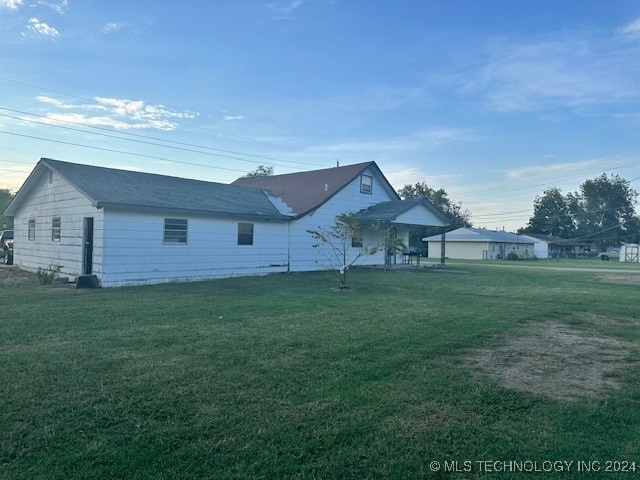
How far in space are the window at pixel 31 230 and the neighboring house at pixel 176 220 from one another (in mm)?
42

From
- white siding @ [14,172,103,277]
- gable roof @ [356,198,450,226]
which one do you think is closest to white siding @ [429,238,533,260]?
gable roof @ [356,198,450,226]

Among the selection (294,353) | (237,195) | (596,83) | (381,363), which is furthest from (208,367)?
(596,83)

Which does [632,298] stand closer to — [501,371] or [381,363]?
[501,371]

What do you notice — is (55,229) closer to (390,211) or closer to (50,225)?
(50,225)

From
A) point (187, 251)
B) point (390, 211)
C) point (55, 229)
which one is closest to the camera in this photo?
point (187, 251)

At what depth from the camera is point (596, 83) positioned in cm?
1664

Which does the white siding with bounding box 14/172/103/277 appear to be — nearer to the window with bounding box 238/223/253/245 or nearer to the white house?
the window with bounding box 238/223/253/245

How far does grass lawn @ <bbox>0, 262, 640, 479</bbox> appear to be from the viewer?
2992mm

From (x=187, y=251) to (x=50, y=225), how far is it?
5873 mm

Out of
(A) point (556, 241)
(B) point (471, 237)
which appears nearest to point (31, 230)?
(B) point (471, 237)

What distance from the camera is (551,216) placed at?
7838 cm

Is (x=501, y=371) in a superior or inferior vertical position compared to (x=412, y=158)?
inferior

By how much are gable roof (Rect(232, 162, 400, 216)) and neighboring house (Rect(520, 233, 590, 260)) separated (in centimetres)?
4351

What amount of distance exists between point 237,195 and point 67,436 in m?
16.6
